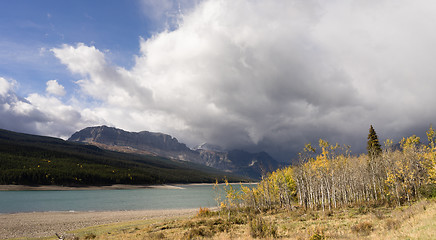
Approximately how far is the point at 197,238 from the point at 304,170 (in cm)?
A: 3343

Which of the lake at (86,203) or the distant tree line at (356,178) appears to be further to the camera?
the lake at (86,203)

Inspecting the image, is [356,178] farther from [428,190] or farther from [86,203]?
[86,203]

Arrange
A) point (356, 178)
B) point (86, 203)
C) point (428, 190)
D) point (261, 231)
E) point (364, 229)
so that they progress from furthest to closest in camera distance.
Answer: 1. point (86, 203)
2. point (356, 178)
3. point (428, 190)
4. point (261, 231)
5. point (364, 229)

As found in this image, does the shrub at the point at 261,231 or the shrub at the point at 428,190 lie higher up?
the shrub at the point at 428,190

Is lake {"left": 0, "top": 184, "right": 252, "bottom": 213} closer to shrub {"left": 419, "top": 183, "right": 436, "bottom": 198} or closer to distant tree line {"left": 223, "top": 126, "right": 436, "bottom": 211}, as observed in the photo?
distant tree line {"left": 223, "top": 126, "right": 436, "bottom": 211}

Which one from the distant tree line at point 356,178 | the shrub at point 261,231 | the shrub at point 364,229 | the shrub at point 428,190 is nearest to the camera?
the shrub at point 364,229

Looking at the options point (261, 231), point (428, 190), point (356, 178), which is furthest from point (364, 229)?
point (356, 178)

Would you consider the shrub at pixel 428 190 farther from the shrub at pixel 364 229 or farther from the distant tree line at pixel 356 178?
the shrub at pixel 364 229

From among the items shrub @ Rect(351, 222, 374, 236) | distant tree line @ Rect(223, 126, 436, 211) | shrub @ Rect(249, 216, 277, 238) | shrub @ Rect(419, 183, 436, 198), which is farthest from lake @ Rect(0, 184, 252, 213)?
shrub @ Rect(419, 183, 436, 198)

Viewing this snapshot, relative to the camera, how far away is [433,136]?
36844mm

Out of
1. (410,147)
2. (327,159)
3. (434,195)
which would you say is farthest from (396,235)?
(410,147)

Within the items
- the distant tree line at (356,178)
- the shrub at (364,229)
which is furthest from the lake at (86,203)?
the shrub at (364,229)

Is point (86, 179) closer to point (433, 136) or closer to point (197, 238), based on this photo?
point (197, 238)

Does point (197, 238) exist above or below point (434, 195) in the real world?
below
